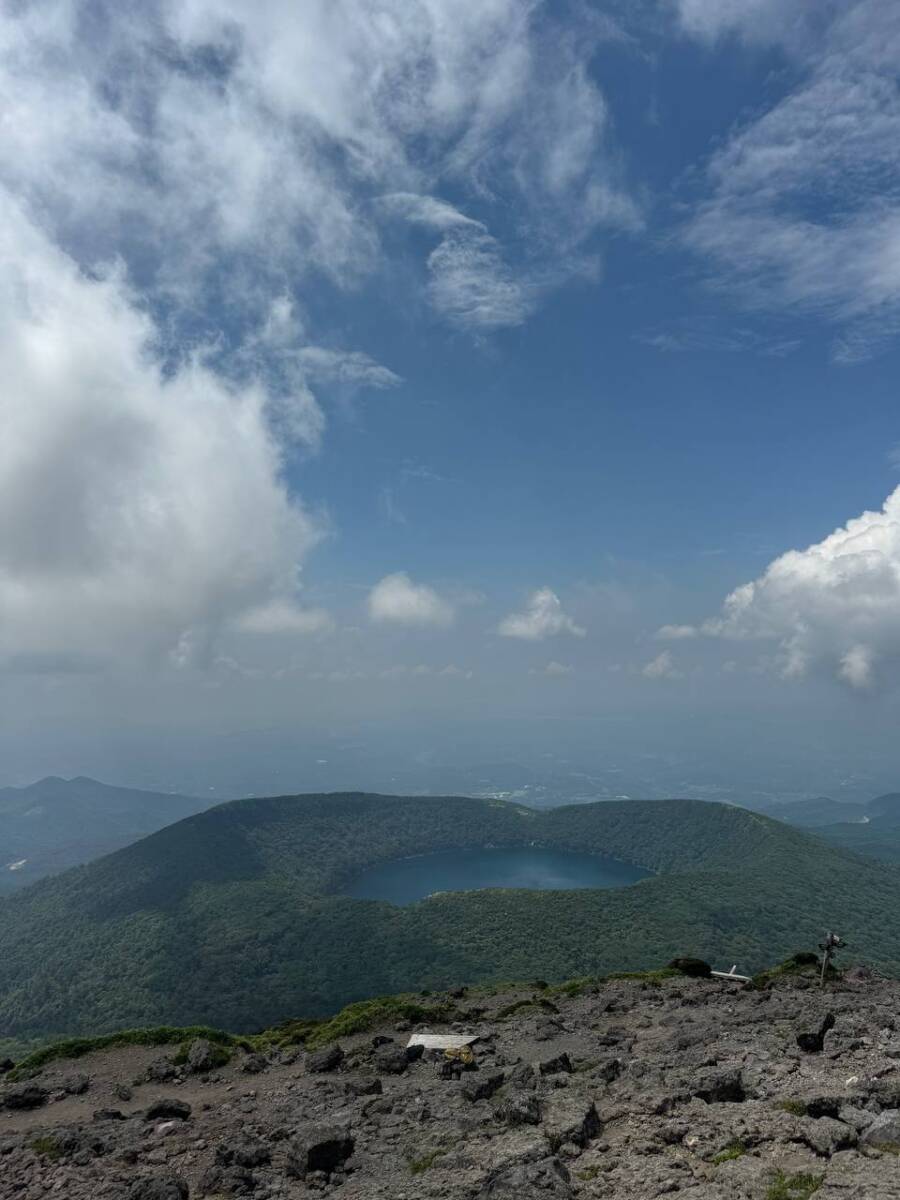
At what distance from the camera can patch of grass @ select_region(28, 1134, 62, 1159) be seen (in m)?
17.8

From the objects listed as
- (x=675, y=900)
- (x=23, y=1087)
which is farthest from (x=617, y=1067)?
(x=675, y=900)

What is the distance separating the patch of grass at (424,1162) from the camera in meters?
14.2

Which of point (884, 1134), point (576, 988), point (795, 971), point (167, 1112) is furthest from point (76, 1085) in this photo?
point (795, 971)

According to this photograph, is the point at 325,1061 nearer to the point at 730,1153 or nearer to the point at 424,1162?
the point at 424,1162

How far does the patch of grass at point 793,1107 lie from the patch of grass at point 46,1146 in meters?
18.0

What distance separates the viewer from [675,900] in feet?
502

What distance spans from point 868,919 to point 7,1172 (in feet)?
566

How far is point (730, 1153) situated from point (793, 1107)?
2616 millimetres

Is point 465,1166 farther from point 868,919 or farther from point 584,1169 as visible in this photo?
point 868,919

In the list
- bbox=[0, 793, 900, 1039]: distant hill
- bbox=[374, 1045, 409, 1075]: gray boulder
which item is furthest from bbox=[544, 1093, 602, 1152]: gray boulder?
bbox=[0, 793, 900, 1039]: distant hill

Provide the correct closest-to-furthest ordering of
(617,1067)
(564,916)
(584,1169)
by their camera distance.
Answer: (584,1169), (617,1067), (564,916)

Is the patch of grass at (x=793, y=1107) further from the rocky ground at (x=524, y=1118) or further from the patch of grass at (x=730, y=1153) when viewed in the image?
the patch of grass at (x=730, y=1153)

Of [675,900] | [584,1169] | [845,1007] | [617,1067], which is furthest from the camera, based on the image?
[675,900]

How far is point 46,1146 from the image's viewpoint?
18.3m
